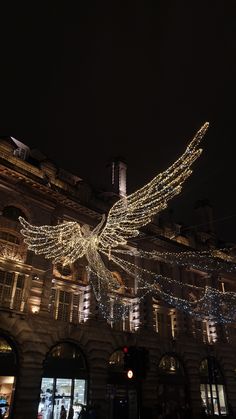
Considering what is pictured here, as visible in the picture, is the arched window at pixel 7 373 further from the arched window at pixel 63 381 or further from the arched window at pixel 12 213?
the arched window at pixel 12 213

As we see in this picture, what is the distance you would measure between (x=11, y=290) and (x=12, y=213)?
15.6ft

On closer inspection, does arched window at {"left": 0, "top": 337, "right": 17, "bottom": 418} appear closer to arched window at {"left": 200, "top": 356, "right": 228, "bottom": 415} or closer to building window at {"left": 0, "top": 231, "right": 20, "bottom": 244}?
building window at {"left": 0, "top": 231, "right": 20, "bottom": 244}

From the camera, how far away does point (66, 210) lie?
2611 centimetres

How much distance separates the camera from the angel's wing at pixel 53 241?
2233 cm

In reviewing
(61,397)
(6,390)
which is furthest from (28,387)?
(61,397)

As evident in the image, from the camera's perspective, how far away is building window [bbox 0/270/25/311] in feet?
69.2

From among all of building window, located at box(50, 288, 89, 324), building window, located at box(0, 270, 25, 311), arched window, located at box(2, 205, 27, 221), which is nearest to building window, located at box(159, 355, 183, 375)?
building window, located at box(50, 288, 89, 324)

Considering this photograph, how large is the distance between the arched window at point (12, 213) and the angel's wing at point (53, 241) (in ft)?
1.94

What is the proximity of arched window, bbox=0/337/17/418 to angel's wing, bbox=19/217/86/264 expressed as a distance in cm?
552

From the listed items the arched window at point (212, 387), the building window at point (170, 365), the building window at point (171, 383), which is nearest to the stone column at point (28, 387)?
the building window at point (171, 383)

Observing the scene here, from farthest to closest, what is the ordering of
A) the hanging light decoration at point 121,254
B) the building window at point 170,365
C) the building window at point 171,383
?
the building window at point 170,365
the building window at point 171,383
the hanging light decoration at point 121,254

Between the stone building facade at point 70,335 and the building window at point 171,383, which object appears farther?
the building window at point 171,383

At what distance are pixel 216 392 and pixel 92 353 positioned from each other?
518 inches

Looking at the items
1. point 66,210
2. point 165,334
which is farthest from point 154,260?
point 66,210
